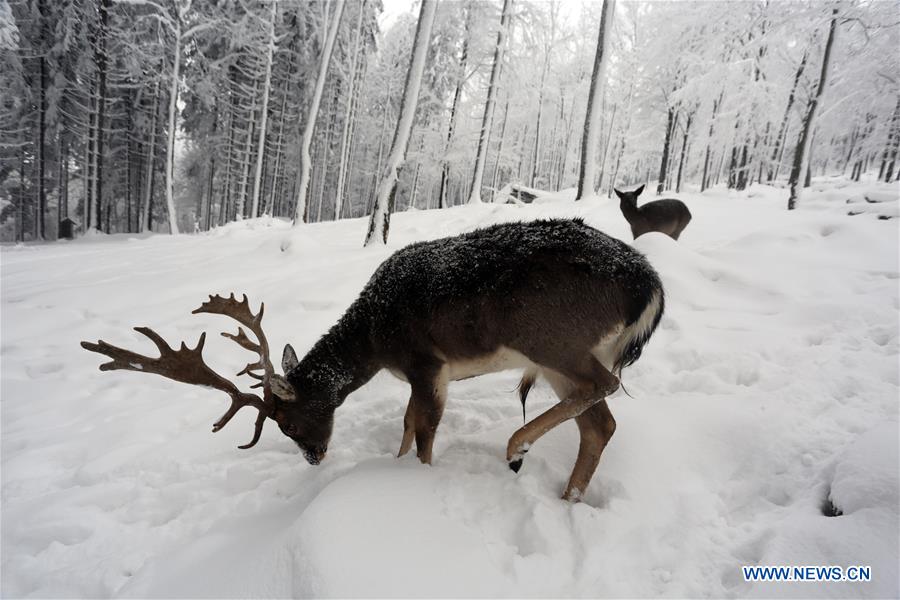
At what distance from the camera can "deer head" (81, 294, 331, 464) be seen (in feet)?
7.90

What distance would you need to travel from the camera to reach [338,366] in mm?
3029

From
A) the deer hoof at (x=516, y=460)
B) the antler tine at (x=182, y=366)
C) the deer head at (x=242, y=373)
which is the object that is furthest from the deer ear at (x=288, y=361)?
the deer hoof at (x=516, y=460)

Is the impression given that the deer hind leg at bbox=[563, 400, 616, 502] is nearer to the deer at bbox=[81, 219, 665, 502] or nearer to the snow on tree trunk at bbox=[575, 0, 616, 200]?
the deer at bbox=[81, 219, 665, 502]

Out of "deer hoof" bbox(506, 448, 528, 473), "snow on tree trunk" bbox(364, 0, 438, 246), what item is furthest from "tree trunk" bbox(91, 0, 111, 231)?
"deer hoof" bbox(506, 448, 528, 473)

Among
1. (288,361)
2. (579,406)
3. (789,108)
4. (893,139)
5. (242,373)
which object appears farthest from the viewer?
(893,139)

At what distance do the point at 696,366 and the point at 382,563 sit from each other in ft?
10.7

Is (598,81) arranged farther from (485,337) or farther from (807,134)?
(485,337)

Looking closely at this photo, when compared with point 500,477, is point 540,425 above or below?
above

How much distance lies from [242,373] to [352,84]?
2429 centimetres

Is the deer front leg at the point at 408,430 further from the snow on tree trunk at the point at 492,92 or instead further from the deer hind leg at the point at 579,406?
the snow on tree trunk at the point at 492,92

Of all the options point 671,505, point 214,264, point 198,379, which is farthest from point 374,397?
point 214,264

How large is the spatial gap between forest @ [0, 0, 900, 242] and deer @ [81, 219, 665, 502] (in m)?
10.9

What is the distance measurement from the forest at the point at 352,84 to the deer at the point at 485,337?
10850 mm

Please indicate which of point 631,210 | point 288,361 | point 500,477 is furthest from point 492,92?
point 500,477
